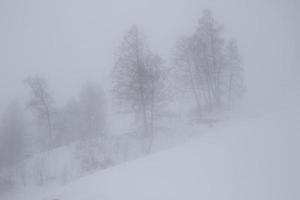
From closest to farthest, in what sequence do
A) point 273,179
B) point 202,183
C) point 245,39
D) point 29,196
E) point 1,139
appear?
1. point 273,179
2. point 202,183
3. point 29,196
4. point 1,139
5. point 245,39

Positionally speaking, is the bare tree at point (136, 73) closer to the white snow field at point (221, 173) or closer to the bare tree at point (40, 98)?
the white snow field at point (221, 173)

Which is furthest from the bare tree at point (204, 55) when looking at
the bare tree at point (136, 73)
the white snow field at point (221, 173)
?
the white snow field at point (221, 173)

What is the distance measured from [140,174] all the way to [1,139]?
3093 cm

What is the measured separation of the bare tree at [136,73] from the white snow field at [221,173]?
768cm

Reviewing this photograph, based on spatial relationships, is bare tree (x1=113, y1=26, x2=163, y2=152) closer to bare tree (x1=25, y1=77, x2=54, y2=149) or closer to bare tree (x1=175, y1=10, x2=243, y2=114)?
bare tree (x1=175, y1=10, x2=243, y2=114)

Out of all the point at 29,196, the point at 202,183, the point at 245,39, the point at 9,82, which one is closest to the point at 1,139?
the point at 29,196

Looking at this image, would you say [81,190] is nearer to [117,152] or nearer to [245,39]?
[117,152]

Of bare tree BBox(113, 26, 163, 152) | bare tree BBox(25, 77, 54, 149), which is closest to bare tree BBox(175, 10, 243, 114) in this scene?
bare tree BBox(113, 26, 163, 152)

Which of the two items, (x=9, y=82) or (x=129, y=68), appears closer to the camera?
(x=129, y=68)

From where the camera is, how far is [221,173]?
5387 mm

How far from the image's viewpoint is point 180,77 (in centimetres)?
2044

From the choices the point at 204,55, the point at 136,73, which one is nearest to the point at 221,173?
the point at 136,73

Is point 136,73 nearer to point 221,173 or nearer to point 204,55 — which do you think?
point 204,55

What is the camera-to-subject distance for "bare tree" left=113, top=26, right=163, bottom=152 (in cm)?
1479
